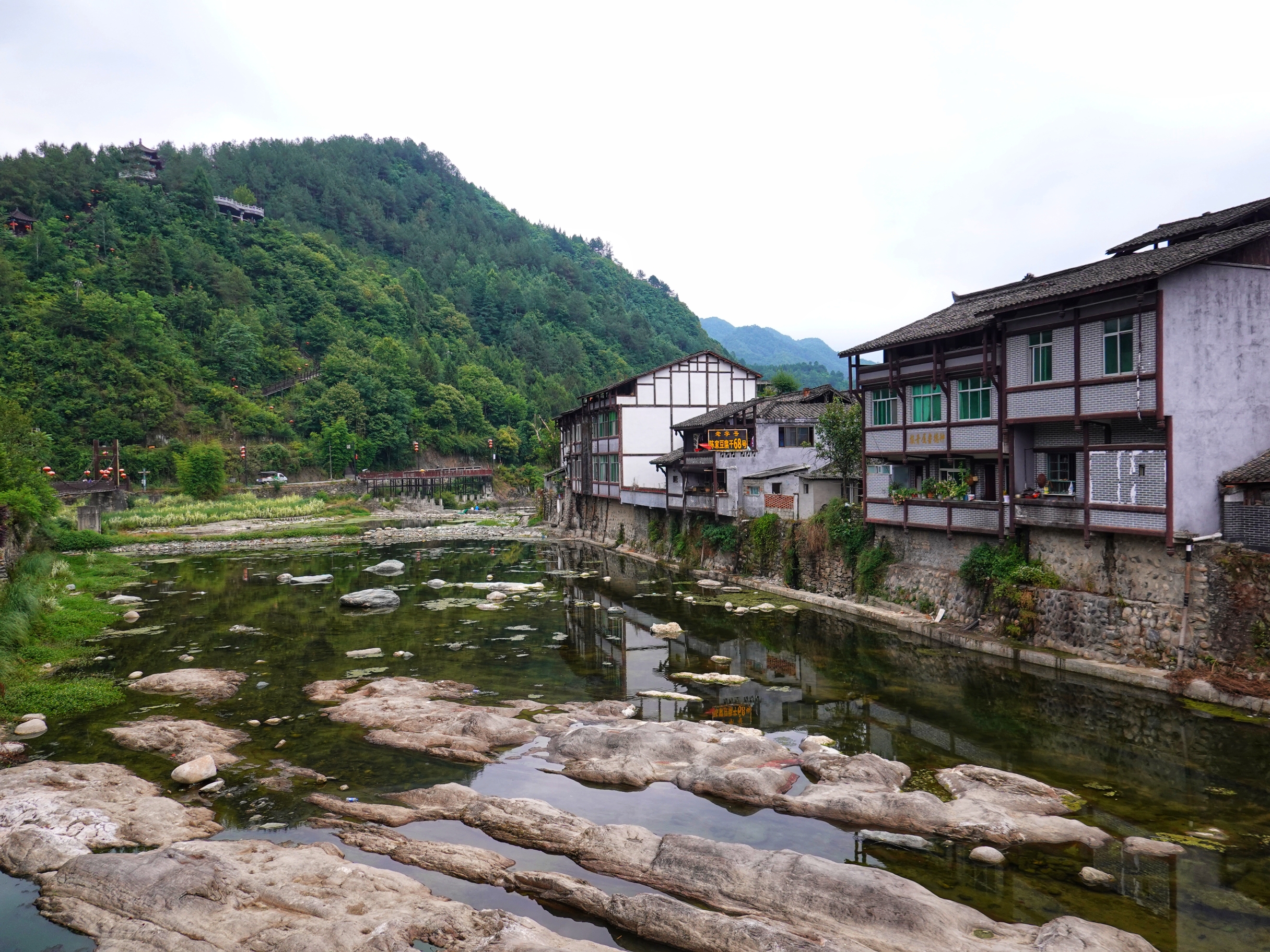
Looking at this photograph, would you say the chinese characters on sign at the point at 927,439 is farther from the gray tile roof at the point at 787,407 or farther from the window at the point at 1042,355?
the gray tile roof at the point at 787,407

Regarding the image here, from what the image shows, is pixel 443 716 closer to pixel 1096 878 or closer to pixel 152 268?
pixel 1096 878

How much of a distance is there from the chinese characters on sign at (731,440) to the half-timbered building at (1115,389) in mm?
13531

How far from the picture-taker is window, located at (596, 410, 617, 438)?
52.6 meters

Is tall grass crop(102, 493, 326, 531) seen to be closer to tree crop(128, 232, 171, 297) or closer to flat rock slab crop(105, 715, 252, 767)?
tree crop(128, 232, 171, 297)

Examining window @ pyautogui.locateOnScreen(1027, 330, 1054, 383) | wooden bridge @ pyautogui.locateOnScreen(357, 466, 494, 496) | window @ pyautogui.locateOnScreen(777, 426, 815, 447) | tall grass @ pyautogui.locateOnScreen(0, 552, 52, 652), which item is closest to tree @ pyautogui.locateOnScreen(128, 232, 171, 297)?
wooden bridge @ pyautogui.locateOnScreen(357, 466, 494, 496)

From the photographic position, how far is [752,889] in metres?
10.6

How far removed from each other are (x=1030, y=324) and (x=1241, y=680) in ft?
33.9

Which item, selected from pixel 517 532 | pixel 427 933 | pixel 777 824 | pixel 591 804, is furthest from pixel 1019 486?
pixel 517 532

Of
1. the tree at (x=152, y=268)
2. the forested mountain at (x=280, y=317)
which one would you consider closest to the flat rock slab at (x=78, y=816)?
the forested mountain at (x=280, y=317)

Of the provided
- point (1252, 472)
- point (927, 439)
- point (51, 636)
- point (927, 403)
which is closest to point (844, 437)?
point (927, 403)

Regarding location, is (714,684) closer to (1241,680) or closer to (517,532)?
(1241,680)

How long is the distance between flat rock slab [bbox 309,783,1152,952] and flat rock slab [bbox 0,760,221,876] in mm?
3069

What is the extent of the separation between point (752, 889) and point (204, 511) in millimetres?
67863

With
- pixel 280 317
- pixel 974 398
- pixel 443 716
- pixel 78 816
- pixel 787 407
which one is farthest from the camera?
pixel 280 317
